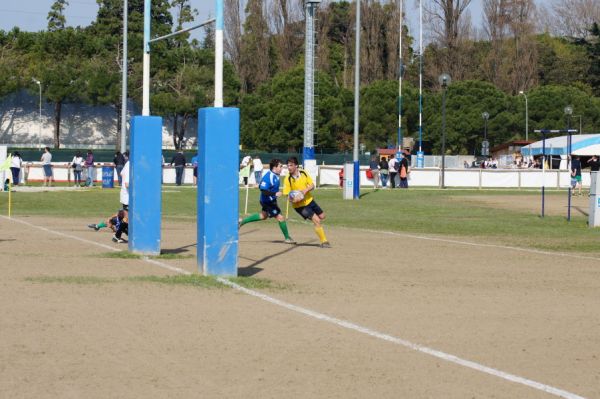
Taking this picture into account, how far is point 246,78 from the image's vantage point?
9669 centimetres

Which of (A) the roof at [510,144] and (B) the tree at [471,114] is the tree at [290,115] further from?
(A) the roof at [510,144]

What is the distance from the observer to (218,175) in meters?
14.4

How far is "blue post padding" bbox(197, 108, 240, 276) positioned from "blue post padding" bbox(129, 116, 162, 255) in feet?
12.2

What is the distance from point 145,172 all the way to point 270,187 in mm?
4293

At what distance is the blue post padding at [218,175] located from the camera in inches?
564

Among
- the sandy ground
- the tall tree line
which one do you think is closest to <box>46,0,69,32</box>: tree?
the tall tree line

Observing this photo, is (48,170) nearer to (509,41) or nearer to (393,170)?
(393,170)

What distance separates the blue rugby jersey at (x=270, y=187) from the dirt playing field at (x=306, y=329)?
10.5 feet

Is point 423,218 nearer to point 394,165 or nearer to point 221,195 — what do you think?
point 221,195

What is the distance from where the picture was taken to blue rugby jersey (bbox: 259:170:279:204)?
2202cm

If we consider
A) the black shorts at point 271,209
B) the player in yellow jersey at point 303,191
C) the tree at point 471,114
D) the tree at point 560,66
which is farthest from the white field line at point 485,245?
the tree at point 560,66

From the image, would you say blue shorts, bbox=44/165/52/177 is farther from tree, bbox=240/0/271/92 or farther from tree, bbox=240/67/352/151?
tree, bbox=240/0/271/92

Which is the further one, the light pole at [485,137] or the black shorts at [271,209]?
the light pole at [485,137]

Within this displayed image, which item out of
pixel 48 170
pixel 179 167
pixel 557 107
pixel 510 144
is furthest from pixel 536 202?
pixel 557 107
